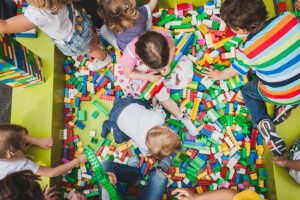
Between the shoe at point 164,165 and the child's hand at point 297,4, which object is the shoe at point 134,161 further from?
the child's hand at point 297,4

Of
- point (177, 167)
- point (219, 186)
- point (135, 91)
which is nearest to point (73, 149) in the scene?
point (135, 91)

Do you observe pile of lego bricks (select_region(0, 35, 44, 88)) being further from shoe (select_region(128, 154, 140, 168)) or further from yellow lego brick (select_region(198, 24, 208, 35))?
yellow lego brick (select_region(198, 24, 208, 35))

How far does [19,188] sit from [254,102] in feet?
5.84

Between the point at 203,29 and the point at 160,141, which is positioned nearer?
the point at 160,141

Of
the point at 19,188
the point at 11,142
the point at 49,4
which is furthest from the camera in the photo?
the point at 11,142

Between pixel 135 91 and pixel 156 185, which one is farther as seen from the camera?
pixel 135 91

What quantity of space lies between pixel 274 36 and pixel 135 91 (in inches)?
47.1

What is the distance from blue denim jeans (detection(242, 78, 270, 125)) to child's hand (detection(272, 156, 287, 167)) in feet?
1.00

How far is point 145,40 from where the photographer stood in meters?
1.63

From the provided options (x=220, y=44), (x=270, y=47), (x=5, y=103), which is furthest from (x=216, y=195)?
(x=5, y=103)

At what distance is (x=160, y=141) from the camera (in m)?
1.60

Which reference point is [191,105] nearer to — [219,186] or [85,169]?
[219,186]

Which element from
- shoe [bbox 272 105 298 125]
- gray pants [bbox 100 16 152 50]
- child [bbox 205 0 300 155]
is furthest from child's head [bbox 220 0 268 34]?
gray pants [bbox 100 16 152 50]

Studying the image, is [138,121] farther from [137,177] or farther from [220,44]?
[220,44]
